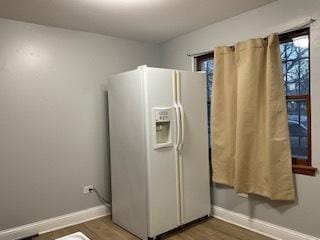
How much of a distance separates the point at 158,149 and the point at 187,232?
0.97 metres

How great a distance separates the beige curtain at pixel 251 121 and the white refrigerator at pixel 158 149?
0.22 meters

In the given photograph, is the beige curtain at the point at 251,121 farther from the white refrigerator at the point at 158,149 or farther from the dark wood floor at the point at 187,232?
the dark wood floor at the point at 187,232

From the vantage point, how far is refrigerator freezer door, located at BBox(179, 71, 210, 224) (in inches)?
114

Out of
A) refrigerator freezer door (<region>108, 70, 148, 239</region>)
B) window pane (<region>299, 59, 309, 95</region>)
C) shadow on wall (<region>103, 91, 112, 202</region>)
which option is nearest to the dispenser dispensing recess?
refrigerator freezer door (<region>108, 70, 148, 239</region>)

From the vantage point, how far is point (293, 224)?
2.51m

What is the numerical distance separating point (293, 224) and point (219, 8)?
2186 millimetres

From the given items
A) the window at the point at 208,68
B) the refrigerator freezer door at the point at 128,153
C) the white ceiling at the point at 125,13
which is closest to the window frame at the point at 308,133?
the white ceiling at the point at 125,13

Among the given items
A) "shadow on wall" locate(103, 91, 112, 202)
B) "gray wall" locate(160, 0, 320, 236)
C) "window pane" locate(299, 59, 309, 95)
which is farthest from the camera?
"shadow on wall" locate(103, 91, 112, 202)

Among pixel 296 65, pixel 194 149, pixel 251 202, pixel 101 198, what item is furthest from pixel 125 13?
pixel 251 202

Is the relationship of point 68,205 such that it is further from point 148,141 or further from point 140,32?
point 140,32

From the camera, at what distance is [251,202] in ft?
9.32

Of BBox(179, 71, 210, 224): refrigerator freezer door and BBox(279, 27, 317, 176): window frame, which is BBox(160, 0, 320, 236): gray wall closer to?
BBox(279, 27, 317, 176): window frame

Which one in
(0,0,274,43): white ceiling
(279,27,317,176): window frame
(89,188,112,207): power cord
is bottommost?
(89,188,112,207): power cord

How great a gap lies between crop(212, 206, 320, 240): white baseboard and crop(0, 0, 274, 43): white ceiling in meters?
2.18
